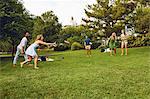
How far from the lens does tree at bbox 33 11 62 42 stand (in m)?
54.7

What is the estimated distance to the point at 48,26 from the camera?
55250 millimetres

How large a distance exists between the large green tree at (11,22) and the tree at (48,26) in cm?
2775

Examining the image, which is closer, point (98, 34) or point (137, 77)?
point (137, 77)

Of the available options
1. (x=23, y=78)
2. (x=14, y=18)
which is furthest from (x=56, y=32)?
(x=23, y=78)

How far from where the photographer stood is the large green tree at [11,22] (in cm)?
2441

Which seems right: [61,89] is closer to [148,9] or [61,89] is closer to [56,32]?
[148,9]

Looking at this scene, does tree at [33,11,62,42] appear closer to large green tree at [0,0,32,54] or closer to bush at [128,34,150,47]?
bush at [128,34,150,47]

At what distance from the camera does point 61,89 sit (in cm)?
944

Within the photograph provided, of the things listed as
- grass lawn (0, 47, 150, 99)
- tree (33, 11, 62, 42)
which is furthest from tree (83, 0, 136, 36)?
grass lawn (0, 47, 150, 99)

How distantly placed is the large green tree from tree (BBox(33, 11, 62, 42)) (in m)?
27.8

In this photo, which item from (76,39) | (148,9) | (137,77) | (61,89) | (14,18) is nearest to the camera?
(61,89)

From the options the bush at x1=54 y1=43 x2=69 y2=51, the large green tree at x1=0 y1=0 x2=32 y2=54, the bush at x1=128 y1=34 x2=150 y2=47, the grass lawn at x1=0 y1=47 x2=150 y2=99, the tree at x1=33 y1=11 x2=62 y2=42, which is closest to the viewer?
the grass lawn at x1=0 y1=47 x2=150 y2=99

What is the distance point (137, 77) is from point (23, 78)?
4011mm

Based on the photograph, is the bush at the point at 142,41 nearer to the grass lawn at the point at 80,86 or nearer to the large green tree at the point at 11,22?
the large green tree at the point at 11,22
